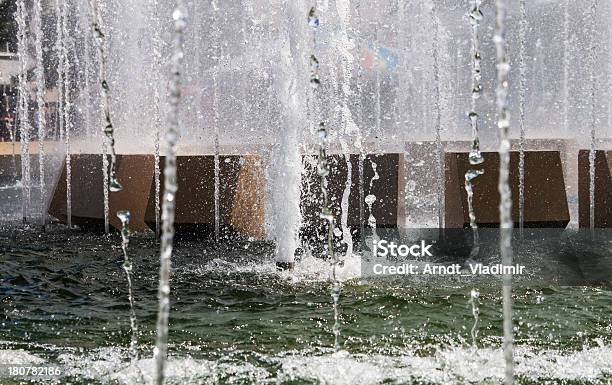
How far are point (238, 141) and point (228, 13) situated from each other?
3727 mm

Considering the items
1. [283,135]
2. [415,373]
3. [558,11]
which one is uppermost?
[558,11]

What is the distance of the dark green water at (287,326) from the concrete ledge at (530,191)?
64.7 inches

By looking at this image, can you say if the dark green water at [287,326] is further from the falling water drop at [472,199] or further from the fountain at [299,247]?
the falling water drop at [472,199]

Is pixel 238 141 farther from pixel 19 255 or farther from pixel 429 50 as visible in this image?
pixel 19 255

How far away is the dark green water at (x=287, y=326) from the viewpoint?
12.7 ft

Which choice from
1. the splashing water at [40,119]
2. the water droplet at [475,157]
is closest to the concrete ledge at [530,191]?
the water droplet at [475,157]

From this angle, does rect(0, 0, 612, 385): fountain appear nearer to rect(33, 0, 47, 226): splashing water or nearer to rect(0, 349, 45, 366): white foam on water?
rect(0, 349, 45, 366): white foam on water

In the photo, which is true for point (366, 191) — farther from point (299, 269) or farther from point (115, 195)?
point (115, 195)

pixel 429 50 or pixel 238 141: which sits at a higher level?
pixel 429 50

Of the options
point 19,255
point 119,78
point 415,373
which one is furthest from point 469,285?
point 119,78

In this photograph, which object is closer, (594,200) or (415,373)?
(415,373)

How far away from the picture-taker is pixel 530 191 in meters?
7.93

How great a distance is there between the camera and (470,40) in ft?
66.4

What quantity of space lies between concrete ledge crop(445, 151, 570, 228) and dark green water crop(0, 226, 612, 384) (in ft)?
5.39
